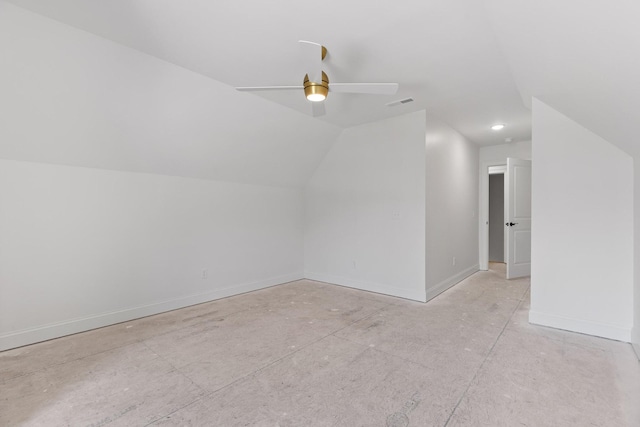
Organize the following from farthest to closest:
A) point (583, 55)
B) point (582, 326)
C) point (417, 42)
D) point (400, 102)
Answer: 1. point (400, 102)
2. point (582, 326)
3. point (417, 42)
4. point (583, 55)

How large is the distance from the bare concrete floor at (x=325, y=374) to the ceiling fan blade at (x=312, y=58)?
7.20 ft

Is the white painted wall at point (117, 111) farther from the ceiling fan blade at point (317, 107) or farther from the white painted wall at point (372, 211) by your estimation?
the ceiling fan blade at point (317, 107)

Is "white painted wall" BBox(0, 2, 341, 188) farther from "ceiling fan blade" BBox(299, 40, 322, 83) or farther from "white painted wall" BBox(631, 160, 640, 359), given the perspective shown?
"white painted wall" BBox(631, 160, 640, 359)

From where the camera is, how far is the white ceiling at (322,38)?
1936 mm

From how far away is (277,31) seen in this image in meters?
2.18

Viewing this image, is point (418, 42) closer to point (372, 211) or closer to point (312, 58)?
point (312, 58)

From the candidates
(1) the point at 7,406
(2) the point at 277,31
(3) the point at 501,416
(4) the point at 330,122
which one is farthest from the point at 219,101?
(3) the point at 501,416

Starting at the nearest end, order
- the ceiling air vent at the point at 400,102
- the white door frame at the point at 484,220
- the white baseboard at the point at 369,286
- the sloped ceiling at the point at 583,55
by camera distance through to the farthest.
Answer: the sloped ceiling at the point at 583,55 → the ceiling air vent at the point at 400,102 → the white baseboard at the point at 369,286 → the white door frame at the point at 484,220

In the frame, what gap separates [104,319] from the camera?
3105mm

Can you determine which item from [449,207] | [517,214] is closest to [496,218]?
[517,214]

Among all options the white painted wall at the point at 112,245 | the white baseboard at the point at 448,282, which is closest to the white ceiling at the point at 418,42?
the white painted wall at the point at 112,245

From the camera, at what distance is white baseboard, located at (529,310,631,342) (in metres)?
2.67

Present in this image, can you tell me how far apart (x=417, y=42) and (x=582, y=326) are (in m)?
3.07

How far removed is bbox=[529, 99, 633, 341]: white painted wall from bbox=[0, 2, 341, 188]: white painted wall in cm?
285
